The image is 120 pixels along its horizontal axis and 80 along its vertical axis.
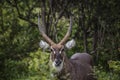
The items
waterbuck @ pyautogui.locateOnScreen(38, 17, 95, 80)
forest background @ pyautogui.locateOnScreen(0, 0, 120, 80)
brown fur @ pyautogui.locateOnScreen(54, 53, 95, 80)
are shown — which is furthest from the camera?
forest background @ pyautogui.locateOnScreen(0, 0, 120, 80)

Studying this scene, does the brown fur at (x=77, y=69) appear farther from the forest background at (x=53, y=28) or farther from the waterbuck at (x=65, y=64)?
the forest background at (x=53, y=28)

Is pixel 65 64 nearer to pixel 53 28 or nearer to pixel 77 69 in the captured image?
pixel 77 69

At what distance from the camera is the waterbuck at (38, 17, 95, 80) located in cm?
866

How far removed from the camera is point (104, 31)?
501 inches

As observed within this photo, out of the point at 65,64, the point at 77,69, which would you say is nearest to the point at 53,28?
the point at 77,69

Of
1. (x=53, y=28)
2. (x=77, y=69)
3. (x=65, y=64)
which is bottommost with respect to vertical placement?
(x=77, y=69)

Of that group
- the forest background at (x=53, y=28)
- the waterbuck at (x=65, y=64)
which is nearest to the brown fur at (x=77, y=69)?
the waterbuck at (x=65, y=64)

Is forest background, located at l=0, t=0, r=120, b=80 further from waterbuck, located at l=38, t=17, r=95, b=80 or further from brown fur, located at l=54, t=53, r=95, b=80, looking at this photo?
waterbuck, located at l=38, t=17, r=95, b=80

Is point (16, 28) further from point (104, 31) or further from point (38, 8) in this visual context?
point (104, 31)

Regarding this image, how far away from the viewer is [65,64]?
29.5ft

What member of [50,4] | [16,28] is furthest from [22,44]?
[50,4]

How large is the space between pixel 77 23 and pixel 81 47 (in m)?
0.75

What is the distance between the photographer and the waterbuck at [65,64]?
866 cm

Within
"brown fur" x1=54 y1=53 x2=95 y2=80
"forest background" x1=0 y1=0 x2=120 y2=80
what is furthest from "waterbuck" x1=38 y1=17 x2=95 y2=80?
"forest background" x1=0 y1=0 x2=120 y2=80
